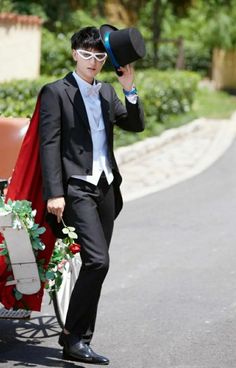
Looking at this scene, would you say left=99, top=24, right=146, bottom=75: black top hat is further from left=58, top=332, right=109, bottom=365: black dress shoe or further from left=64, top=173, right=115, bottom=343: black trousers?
left=58, top=332, right=109, bottom=365: black dress shoe

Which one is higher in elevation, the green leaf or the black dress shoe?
the green leaf

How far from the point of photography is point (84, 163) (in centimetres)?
542

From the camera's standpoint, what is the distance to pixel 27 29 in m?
19.7

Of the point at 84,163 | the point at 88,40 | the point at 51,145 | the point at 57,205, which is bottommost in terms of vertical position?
the point at 57,205

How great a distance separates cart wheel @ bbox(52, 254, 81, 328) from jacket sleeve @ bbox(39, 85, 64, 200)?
791mm

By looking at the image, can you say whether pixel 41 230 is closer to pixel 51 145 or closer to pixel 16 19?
pixel 51 145

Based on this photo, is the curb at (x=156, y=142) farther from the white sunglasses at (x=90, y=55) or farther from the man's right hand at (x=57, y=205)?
the man's right hand at (x=57, y=205)

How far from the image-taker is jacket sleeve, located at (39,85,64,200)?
5281mm

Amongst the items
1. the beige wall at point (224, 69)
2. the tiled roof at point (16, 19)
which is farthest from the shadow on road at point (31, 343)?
the beige wall at point (224, 69)

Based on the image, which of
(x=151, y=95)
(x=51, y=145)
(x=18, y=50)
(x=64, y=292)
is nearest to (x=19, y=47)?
(x=18, y=50)

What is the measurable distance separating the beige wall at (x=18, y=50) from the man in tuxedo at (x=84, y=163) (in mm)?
12357

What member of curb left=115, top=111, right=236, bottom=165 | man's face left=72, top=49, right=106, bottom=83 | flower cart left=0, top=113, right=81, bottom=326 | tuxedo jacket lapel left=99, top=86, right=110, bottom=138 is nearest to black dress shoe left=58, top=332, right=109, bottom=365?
flower cart left=0, top=113, right=81, bottom=326

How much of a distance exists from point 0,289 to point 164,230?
4.33 metres

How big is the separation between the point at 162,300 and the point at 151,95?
430 inches
